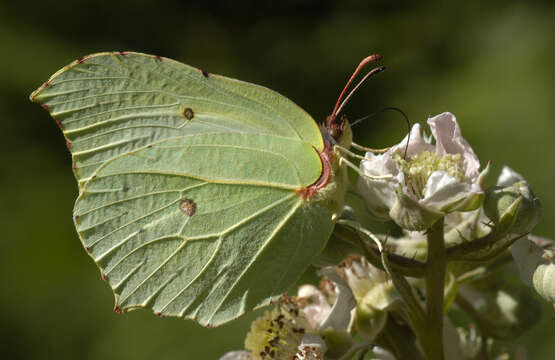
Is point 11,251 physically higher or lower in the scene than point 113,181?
lower

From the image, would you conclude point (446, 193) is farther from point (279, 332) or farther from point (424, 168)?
point (279, 332)

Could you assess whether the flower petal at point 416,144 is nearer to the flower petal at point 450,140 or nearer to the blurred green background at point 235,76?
the flower petal at point 450,140

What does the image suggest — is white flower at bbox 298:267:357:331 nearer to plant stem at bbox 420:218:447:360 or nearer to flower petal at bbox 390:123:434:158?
plant stem at bbox 420:218:447:360

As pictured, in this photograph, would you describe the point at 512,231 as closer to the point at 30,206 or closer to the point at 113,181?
the point at 113,181

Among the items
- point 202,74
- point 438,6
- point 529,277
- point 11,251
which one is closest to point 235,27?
point 438,6

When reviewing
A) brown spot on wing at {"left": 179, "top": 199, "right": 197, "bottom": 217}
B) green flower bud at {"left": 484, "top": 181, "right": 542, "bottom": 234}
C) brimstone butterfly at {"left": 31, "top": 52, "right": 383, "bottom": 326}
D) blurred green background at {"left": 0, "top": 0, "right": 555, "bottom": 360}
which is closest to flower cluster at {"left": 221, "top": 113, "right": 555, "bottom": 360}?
green flower bud at {"left": 484, "top": 181, "right": 542, "bottom": 234}

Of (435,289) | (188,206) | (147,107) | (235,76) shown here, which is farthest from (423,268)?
(235,76)
